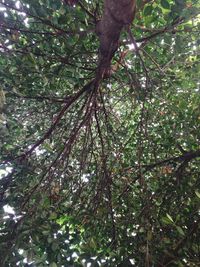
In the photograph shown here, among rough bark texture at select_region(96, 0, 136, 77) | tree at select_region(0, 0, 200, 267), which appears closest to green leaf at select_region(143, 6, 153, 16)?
tree at select_region(0, 0, 200, 267)

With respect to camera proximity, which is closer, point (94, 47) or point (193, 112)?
point (94, 47)

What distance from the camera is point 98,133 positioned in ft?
8.83

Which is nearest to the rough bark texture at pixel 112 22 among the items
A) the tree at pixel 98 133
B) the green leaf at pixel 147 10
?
the tree at pixel 98 133

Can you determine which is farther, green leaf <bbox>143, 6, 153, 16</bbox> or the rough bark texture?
green leaf <bbox>143, 6, 153, 16</bbox>

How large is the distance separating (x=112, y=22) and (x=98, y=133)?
3.69 feet

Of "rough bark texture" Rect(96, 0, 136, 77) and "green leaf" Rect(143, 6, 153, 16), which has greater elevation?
"green leaf" Rect(143, 6, 153, 16)

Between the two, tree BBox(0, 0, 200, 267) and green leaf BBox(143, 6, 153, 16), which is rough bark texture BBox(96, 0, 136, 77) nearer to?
tree BBox(0, 0, 200, 267)

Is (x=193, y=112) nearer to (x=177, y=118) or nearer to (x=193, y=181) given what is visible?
(x=177, y=118)

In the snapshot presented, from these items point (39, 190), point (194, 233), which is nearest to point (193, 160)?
point (194, 233)

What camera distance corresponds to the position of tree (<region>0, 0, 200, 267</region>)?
2.14 meters

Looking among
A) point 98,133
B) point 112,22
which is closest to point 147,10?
point 112,22

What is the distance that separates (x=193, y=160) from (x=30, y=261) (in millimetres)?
1828

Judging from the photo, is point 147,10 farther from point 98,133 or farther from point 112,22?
point 98,133

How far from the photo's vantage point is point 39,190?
2.62m
